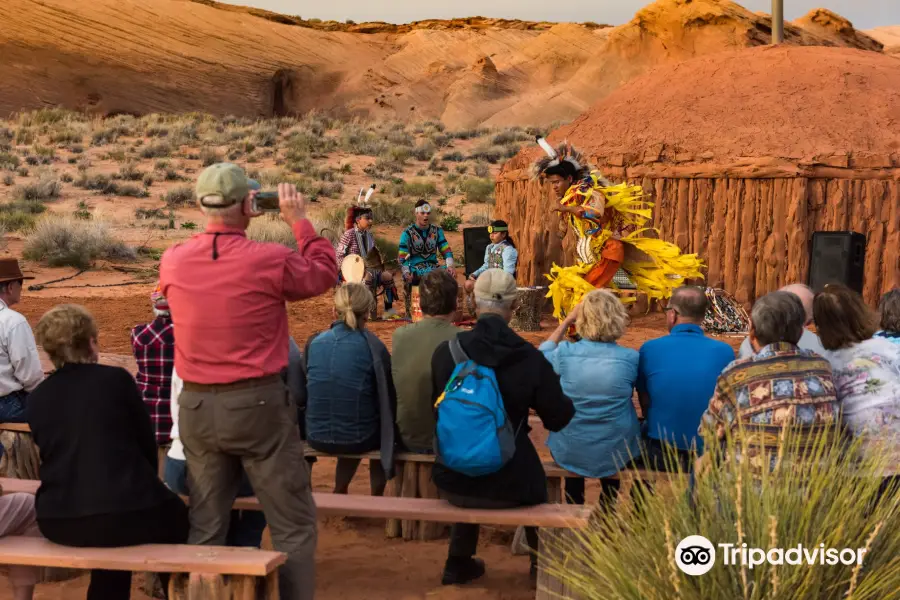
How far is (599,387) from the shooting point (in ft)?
14.3

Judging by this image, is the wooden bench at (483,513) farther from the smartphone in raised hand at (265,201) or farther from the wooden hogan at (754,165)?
the wooden hogan at (754,165)

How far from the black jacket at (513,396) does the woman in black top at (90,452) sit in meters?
1.19

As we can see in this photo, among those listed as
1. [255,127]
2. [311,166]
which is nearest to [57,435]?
[311,166]

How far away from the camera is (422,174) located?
2611 centimetres

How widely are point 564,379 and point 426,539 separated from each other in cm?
137

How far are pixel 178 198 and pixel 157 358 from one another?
17265 mm

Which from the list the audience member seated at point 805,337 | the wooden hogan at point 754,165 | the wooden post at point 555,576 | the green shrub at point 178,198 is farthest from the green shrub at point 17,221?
the wooden post at point 555,576

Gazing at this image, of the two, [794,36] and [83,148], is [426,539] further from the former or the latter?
[794,36]

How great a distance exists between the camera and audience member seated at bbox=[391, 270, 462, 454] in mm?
4668

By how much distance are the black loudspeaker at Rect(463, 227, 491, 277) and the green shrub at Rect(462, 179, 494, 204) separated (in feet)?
31.9

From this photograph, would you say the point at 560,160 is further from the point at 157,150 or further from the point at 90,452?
the point at 157,150

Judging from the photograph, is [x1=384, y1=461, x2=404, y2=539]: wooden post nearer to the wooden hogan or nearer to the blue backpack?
the blue backpack

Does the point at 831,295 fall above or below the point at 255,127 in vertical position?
below

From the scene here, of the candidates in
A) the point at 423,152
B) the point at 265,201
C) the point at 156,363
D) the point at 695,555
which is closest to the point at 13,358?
the point at 156,363
